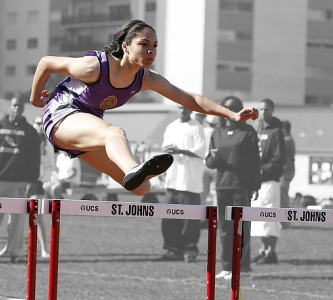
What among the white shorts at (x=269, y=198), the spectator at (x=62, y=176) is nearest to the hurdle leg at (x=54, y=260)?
the white shorts at (x=269, y=198)

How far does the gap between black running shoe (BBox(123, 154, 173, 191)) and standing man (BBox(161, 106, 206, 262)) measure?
680 cm

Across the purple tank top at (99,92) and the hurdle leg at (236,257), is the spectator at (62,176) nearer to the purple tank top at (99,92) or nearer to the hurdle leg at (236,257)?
the hurdle leg at (236,257)

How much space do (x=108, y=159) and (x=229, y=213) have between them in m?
0.88

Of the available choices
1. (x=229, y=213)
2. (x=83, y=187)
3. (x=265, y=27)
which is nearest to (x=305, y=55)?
(x=265, y=27)

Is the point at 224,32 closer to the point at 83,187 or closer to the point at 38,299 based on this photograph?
the point at 83,187

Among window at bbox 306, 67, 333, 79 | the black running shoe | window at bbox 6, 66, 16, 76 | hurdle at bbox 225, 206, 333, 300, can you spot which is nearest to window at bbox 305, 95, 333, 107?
window at bbox 306, 67, 333, 79

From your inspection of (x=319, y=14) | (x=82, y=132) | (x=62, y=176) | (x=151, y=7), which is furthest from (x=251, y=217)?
(x=319, y=14)

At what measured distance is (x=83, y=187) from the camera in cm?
Answer: 2277

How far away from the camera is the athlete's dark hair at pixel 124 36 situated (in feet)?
19.6

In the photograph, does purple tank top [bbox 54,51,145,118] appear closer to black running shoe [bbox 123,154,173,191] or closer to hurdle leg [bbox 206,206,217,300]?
black running shoe [bbox 123,154,173,191]

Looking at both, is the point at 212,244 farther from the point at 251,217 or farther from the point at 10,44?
the point at 10,44

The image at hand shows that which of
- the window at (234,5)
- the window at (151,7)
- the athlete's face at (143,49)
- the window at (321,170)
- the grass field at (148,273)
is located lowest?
the grass field at (148,273)

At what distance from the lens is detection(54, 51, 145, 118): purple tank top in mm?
5969

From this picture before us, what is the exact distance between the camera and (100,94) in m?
6.03
